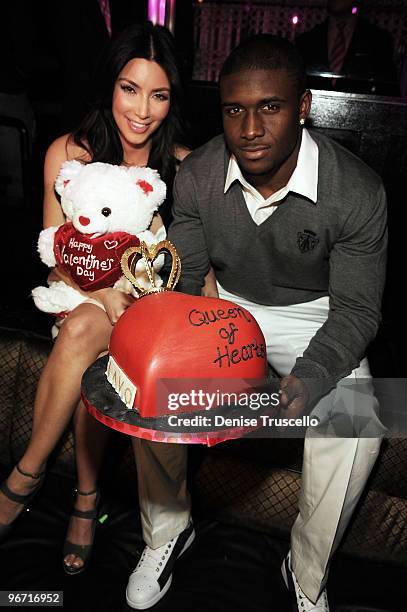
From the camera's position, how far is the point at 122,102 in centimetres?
164

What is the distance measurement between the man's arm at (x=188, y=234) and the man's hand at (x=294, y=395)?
47cm

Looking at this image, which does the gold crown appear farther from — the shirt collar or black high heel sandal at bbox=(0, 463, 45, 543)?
black high heel sandal at bbox=(0, 463, 45, 543)

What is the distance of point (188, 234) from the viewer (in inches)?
61.5

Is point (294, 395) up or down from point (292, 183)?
down

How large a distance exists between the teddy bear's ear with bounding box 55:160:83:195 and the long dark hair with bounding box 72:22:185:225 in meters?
0.13

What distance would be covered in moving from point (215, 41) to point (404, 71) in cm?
239

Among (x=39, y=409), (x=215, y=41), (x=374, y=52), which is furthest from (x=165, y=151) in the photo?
(x=215, y=41)

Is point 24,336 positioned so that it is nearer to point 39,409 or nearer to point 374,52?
point 39,409

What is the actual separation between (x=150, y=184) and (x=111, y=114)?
0.32 m

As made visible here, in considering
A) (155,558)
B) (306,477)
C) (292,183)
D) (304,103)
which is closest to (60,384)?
(155,558)

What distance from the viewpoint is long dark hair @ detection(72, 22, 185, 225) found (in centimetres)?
162

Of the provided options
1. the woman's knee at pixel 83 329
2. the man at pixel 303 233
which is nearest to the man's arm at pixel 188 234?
the man at pixel 303 233

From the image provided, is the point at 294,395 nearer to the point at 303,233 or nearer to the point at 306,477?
the point at 306,477

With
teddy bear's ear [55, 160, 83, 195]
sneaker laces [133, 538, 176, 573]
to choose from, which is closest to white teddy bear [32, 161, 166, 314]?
teddy bear's ear [55, 160, 83, 195]
